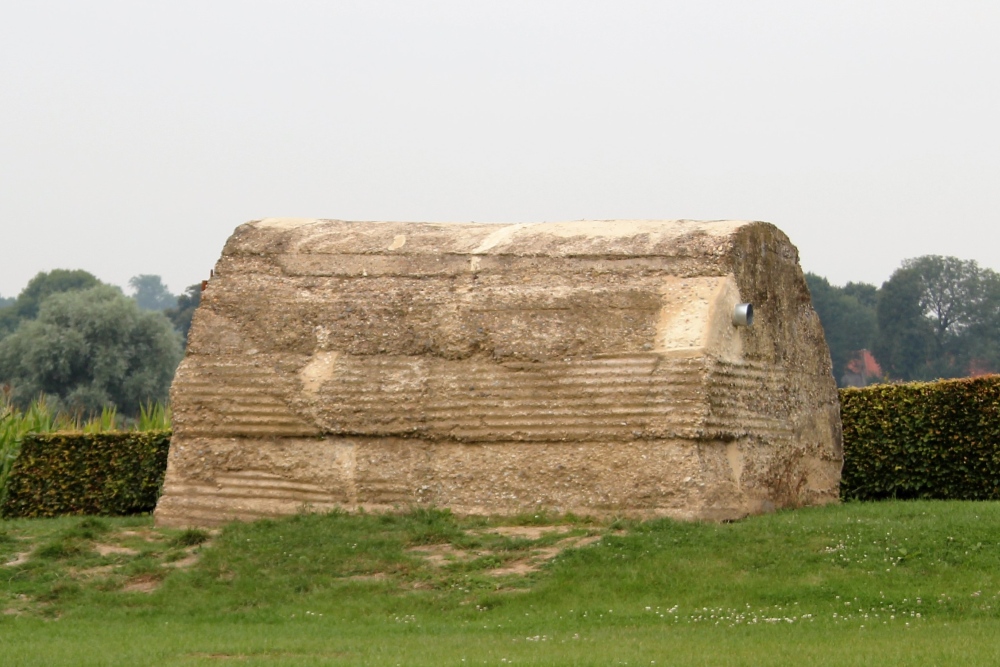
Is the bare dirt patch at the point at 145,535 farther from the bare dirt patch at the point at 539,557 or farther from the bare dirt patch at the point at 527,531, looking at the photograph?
the bare dirt patch at the point at 539,557

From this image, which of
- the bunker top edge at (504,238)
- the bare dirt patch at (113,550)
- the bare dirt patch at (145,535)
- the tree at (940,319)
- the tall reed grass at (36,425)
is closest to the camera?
the bare dirt patch at (113,550)

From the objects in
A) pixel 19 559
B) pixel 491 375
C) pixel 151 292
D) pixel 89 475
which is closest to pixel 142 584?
pixel 19 559

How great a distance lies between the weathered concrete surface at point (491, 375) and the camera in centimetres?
1048

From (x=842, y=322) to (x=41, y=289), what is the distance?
40.5m

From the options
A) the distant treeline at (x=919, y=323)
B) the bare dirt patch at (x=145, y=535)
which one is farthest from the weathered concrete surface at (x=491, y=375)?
the distant treeline at (x=919, y=323)

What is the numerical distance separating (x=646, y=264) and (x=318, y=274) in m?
2.91

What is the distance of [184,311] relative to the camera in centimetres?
6425

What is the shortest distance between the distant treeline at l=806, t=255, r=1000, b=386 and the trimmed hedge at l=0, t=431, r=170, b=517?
3802 centimetres

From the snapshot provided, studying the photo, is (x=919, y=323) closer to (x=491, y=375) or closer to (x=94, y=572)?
(x=491, y=375)

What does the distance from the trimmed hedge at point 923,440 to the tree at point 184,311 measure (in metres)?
48.1

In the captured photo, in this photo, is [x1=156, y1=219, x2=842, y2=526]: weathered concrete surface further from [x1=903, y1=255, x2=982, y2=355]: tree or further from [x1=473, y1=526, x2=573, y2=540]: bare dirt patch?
[x1=903, y1=255, x2=982, y2=355]: tree

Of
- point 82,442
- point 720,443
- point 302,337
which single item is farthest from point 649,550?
point 82,442

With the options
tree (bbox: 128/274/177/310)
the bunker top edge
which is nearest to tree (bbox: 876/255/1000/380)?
the bunker top edge

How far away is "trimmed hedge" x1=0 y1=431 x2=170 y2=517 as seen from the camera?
48.4 feet
